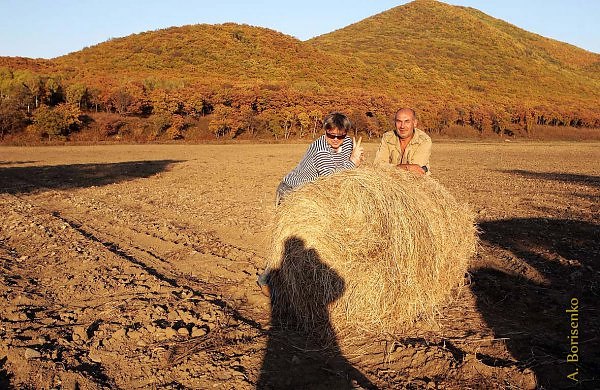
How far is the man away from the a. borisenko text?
2.19m

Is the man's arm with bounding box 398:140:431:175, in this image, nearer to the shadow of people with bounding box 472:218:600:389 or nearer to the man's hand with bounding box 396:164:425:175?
the man's hand with bounding box 396:164:425:175

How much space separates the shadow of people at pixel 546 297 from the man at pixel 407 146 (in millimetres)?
1811

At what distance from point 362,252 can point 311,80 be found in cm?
6795

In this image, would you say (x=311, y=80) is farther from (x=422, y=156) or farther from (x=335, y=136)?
(x=335, y=136)

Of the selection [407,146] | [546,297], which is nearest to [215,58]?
[407,146]

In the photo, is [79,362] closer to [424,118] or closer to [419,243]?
[419,243]

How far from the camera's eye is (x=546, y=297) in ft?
18.0

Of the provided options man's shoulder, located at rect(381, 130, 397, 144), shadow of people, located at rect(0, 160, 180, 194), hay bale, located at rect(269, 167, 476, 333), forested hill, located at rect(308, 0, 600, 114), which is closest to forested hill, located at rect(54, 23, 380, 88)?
forested hill, located at rect(308, 0, 600, 114)

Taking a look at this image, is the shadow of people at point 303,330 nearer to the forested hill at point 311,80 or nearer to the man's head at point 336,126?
the man's head at point 336,126

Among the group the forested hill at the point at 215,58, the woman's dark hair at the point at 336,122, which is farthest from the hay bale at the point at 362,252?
the forested hill at the point at 215,58

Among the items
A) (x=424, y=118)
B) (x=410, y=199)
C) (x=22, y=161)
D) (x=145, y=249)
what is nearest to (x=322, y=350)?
(x=410, y=199)

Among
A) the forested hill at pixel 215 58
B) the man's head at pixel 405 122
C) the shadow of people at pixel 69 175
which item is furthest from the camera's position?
the forested hill at pixel 215 58

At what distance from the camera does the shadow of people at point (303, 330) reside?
372cm

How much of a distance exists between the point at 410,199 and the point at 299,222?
1.16 metres
